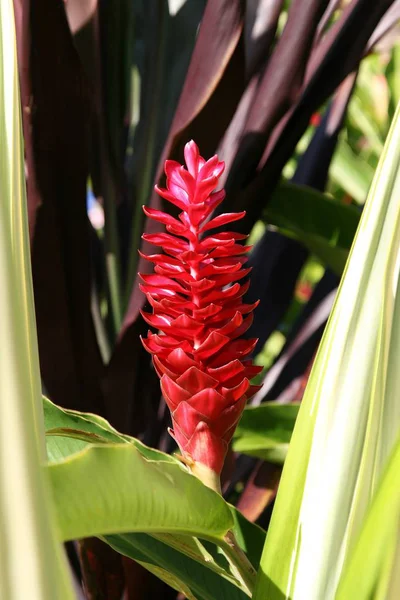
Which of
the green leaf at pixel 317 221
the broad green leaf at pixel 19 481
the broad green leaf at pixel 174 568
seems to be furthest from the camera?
the green leaf at pixel 317 221

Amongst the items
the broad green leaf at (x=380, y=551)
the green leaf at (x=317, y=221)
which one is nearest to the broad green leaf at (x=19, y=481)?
the broad green leaf at (x=380, y=551)

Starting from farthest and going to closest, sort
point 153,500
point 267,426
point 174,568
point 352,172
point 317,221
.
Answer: point 352,172
point 317,221
point 267,426
point 174,568
point 153,500

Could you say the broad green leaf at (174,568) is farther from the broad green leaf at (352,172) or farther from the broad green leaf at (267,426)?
the broad green leaf at (352,172)

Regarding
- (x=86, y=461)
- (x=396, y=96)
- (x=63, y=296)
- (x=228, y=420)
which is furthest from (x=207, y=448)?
(x=396, y=96)

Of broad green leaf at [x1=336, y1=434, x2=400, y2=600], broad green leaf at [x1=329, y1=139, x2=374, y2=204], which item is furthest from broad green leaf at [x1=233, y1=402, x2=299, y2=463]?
broad green leaf at [x1=329, y1=139, x2=374, y2=204]

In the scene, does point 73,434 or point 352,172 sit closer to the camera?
point 73,434

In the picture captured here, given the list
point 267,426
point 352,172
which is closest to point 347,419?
point 267,426

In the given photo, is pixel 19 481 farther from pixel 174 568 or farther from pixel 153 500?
pixel 174 568
